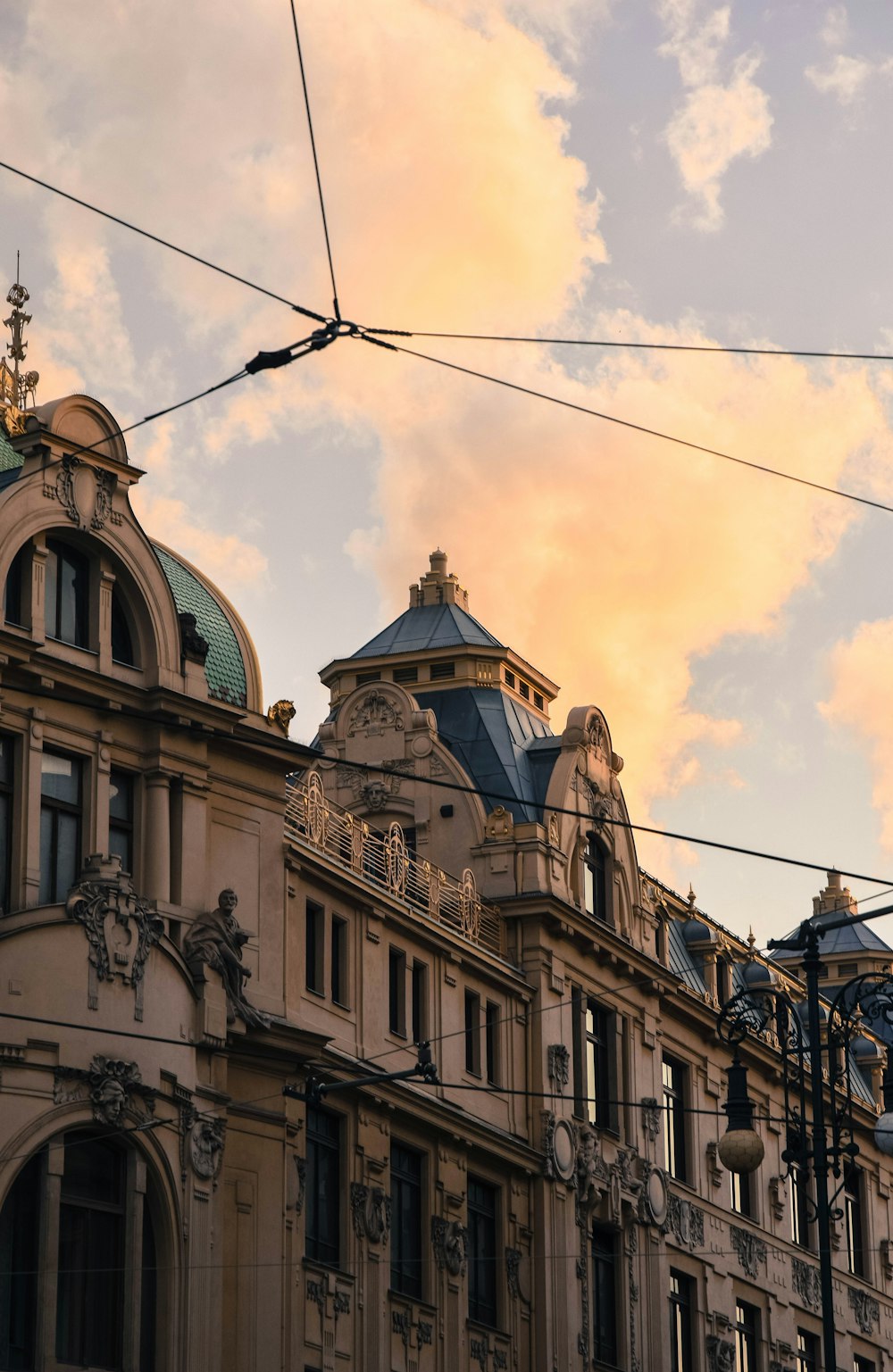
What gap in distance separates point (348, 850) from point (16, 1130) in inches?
478

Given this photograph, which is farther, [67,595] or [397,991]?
[397,991]

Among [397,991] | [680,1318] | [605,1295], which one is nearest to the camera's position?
[397,991]

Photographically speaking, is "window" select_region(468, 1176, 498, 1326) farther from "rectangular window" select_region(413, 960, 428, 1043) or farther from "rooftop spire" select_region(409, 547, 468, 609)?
"rooftop spire" select_region(409, 547, 468, 609)

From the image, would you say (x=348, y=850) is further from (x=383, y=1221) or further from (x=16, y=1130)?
(x=16, y=1130)

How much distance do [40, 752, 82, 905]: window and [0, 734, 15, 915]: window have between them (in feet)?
1.68

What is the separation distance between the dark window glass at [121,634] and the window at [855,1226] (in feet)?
110

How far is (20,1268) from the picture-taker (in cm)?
3491

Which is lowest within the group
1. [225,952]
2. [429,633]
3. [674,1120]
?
[225,952]

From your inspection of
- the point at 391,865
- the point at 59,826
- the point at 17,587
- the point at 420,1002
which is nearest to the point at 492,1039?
the point at 420,1002

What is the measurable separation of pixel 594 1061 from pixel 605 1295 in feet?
15.5

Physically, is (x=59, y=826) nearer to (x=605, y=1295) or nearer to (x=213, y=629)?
(x=213, y=629)

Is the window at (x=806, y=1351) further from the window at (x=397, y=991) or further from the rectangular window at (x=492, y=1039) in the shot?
the window at (x=397, y=991)

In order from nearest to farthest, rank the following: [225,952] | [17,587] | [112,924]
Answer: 1. [112,924]
2. [17,587]
3. [225,952]

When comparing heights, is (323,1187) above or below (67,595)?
below
